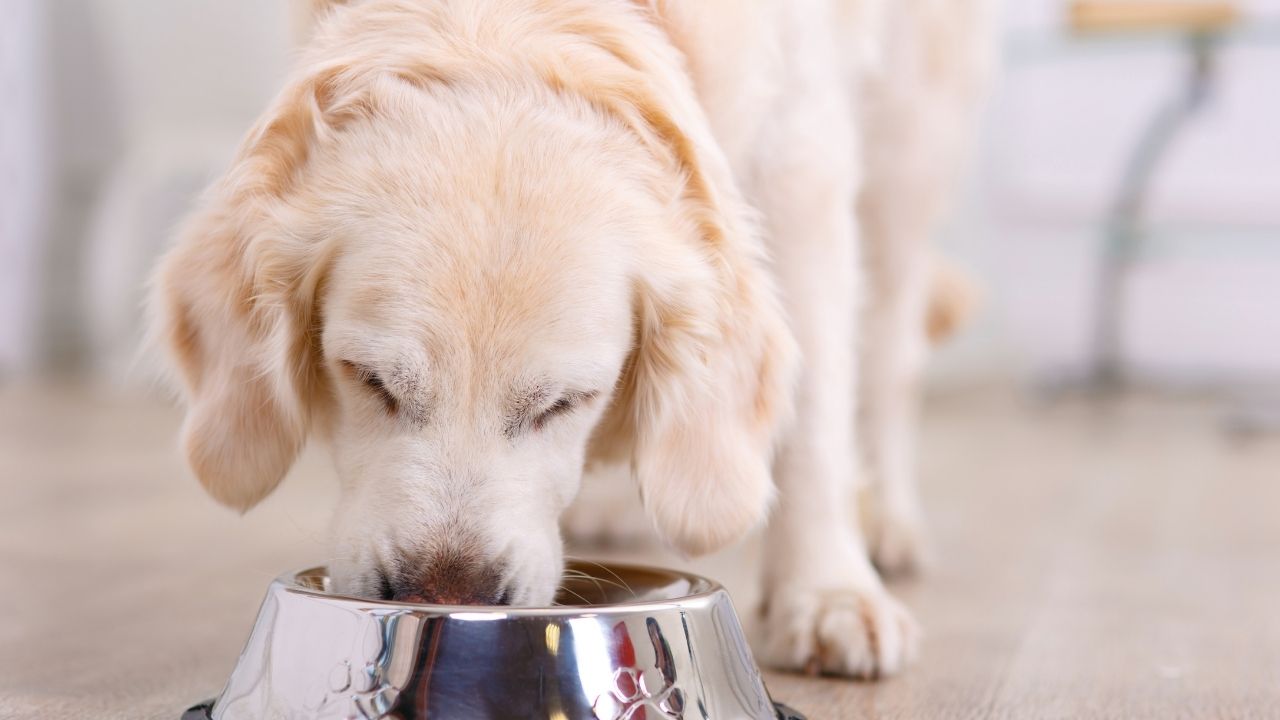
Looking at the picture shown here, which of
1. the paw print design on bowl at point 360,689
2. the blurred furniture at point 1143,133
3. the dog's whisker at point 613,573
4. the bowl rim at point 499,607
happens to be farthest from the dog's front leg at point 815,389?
the blurred furniture at point 1143,133

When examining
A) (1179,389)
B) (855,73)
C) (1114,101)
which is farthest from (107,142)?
(855,73)

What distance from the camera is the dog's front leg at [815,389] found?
5.43 feet

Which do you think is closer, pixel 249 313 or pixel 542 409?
pixel 542 409

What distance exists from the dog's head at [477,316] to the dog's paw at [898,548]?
0.81 metres

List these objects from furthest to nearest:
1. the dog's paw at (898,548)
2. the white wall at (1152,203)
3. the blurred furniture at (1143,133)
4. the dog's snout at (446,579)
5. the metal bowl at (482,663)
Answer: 1. the white wall at (1152,203)
2. the blurred furniture at (1143,133)
3. the dog's paw at (898,548)
4. the dog's snout at (446,579)
5. the metal bowl at (482,663)

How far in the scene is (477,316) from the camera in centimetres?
119

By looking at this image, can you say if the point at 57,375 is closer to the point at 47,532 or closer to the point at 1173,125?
the point at 47,532

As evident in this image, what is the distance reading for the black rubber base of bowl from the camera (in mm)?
1241

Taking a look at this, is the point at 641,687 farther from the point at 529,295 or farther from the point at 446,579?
the point at 529,295

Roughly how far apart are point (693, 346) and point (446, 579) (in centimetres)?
37

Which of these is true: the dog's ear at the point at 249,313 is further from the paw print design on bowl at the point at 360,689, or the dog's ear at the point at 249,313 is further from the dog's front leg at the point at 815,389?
the dog's front leg at the point at 815,389

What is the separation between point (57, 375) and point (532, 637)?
203 inches

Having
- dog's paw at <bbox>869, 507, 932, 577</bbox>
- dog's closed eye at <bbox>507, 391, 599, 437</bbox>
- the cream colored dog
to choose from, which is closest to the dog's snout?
the cream colored dog

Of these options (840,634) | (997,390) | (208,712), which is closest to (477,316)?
(208,712)
